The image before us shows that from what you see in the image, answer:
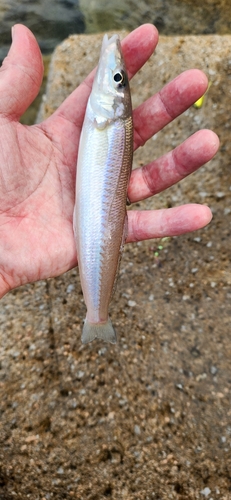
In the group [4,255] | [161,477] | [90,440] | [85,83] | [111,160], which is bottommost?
[161,477]

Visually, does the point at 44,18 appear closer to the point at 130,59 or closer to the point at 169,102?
the point at 130,59

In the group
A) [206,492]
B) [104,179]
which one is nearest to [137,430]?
[206,492]

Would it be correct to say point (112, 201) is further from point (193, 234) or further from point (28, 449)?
point (28, 449)

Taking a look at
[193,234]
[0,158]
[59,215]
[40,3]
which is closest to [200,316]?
[193,234]

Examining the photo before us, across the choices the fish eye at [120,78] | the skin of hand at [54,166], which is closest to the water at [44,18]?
the skin of hand at [54,166]

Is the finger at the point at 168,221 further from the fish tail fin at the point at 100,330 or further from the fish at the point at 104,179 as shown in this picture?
the fish tail fin at the point at 100,330

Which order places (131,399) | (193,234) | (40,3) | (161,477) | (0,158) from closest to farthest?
(0,158), (161,477), (131,399), (193,234), (40,3)
